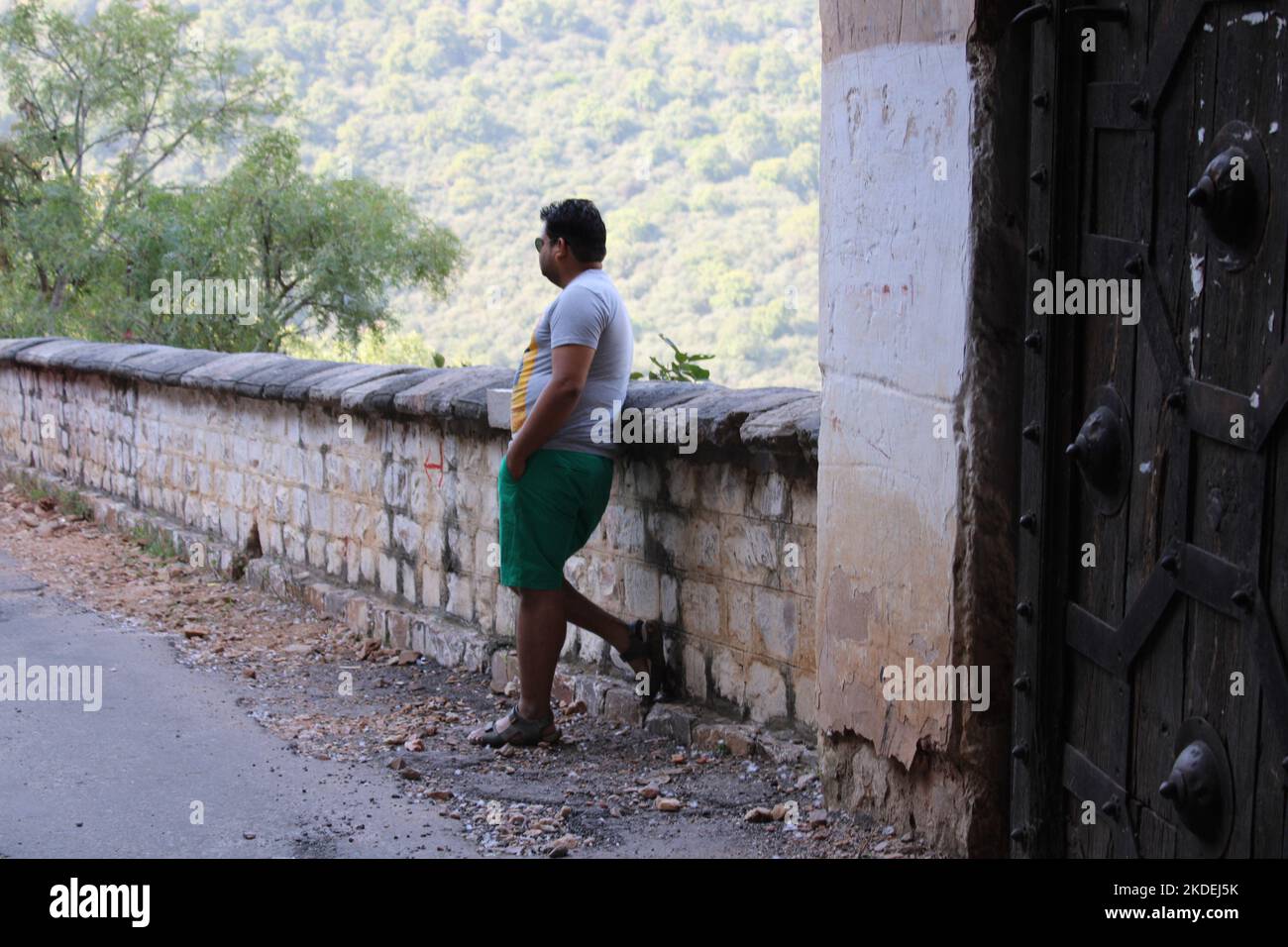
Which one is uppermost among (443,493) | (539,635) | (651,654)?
(443,493)

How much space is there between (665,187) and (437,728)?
44122mm

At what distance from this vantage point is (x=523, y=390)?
478 cm

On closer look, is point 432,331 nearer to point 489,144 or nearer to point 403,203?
point 489,144

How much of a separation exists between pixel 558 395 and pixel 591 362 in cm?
22

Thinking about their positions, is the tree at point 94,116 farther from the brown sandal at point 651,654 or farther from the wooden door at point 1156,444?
the wooden door at point 1156,444

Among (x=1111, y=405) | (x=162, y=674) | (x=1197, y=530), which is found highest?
(x=1111, y=405)

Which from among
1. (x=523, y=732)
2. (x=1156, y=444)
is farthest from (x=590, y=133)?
(x=1156, y=444)

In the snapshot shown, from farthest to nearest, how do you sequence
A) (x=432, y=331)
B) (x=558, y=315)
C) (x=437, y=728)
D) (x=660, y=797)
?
(x=432, y=331) < (x=437, y=728) < (x=558, y=315) < (x=660, y=797)

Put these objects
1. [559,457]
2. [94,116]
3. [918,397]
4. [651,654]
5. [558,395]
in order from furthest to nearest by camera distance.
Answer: [94,116]
[651,654]
[559,457]
[558,395]
[918,397]

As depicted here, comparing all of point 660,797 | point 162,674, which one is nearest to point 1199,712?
point 660,797

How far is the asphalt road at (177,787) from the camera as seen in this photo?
3.85m

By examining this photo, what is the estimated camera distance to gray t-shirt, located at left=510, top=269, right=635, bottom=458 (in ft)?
15.1

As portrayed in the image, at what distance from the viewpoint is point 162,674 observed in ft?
19.9

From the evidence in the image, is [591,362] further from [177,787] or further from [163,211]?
[163,211]
